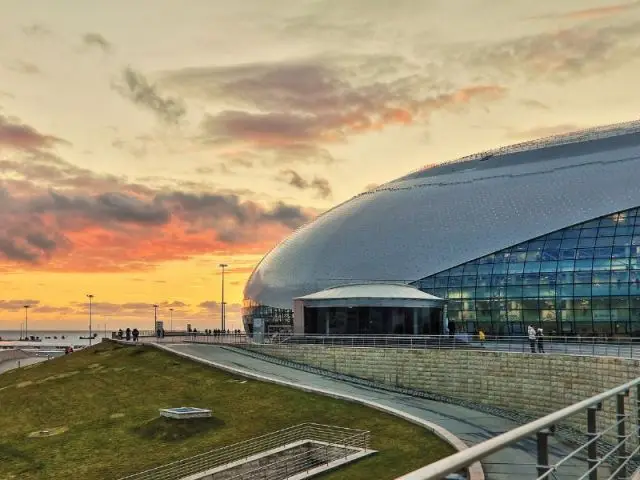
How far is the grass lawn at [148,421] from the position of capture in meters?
32.1

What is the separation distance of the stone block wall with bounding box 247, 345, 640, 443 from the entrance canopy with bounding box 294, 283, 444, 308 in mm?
7415

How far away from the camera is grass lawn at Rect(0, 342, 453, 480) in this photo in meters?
32.1

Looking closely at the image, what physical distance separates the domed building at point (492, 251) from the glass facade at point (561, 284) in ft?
0.24

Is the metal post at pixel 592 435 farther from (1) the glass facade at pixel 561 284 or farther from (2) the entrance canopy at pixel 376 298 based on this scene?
(2) the entrance canopy at pixel 376 298

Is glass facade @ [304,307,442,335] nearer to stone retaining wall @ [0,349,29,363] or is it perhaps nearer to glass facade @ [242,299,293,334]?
glass facade @ [242,299,293,334]

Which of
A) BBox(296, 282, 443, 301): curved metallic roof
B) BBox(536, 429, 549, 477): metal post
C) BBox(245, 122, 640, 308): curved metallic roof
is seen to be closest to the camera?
BBox(536, 429, 549, 477): metal post

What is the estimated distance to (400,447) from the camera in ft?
99.0

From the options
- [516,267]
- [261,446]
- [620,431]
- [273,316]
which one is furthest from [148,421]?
[273,316]

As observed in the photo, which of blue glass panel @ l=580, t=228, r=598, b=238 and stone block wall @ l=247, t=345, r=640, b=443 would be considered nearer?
stone block wall @ l=247, t=345, r=640, b=443

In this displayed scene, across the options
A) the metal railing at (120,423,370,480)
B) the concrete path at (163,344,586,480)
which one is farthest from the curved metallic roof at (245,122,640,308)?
the metal railing at (120,423,370,480)

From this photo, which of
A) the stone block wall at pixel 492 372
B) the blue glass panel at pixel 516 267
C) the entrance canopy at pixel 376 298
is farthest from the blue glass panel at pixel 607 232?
the stone block wall at pixel 492 372

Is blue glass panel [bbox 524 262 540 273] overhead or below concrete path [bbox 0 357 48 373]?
overhead

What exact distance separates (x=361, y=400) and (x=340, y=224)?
126 ft

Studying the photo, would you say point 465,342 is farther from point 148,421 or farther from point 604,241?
point 148,421
